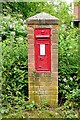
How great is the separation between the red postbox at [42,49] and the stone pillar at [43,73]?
28 millimetres

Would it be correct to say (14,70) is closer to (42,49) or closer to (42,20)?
(42,49)

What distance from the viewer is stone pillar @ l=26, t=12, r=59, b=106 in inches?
121

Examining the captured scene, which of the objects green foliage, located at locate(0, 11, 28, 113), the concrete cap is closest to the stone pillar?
the concrete cap

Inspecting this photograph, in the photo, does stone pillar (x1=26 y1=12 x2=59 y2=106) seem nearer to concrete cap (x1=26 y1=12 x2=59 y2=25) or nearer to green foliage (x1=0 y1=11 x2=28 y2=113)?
concrete cap (x1=26 y1=12 x2=59 y2=25)

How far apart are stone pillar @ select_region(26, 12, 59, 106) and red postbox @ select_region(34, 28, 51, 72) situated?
0.03m

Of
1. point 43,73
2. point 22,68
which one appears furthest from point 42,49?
point 22,68

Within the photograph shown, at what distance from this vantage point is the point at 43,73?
3.12m

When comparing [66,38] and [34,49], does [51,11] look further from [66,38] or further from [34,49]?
[34,49]

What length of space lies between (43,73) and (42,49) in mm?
224

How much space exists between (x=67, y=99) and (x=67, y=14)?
1.77 m

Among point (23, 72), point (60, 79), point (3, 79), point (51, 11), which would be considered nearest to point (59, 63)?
point (60, 79)

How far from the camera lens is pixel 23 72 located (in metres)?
3.30

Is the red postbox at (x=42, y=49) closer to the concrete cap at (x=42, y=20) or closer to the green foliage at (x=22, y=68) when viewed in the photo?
the concrete cap at (x=42, y=20)

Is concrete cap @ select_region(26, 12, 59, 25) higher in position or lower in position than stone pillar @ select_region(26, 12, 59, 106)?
higher
